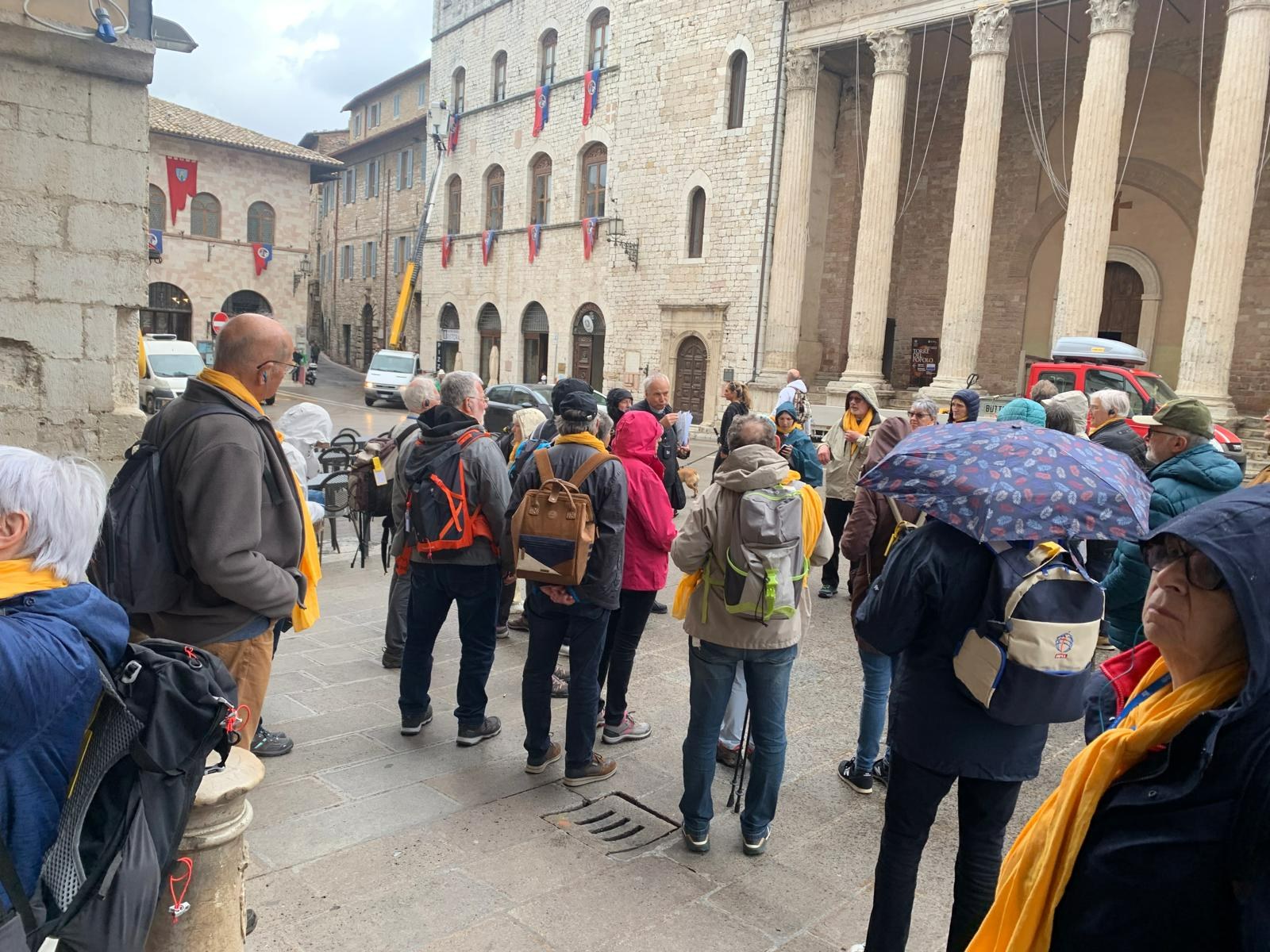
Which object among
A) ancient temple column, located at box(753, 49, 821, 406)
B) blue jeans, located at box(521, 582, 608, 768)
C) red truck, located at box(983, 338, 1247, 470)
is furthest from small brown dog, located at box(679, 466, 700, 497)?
ancient temple column, located at box(753, 49, 821, 406)

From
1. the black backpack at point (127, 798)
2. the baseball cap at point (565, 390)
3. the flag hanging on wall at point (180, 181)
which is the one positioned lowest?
the black backpack at point (127, 798)

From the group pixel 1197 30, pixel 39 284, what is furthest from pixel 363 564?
pixel 1197 30

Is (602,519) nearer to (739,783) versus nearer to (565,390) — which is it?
(565,390)

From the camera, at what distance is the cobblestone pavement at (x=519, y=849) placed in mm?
3039

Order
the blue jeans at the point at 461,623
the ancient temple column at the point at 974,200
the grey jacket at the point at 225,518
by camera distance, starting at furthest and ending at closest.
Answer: the ancient temple column at the point at 974,200 → the blue jeans at the point at 461,623 → the grey jacket at the point at 225,518

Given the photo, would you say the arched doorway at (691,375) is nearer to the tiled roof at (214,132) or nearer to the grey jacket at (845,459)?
the grey jacket at (845,459)

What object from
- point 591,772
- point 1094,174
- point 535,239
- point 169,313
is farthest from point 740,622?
point 169,313

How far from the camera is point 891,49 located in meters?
19.0

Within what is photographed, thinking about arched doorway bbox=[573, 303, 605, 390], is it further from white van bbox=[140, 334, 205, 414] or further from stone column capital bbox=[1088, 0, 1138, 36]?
stone column capital bbox=[1088, 0, 1138, 36]

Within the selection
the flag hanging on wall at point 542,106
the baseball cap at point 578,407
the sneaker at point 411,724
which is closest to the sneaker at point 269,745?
the sneaker at point 411,724

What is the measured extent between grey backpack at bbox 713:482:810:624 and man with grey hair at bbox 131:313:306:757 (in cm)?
161

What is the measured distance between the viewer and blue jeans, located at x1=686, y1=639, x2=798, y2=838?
3537 millimetres

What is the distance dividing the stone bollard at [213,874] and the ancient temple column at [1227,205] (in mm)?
16481

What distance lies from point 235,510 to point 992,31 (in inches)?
736
